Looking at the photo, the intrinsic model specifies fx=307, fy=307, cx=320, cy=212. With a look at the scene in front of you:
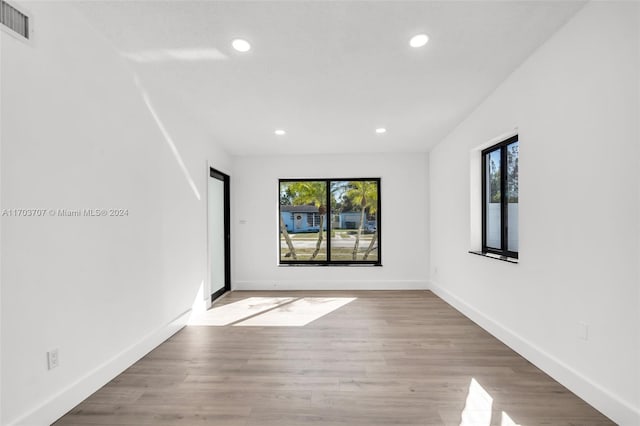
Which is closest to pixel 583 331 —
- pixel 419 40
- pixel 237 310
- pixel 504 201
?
pixel 504 201

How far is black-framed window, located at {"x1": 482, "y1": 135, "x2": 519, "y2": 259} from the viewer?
3.01 metres

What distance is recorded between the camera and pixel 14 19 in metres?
1.63

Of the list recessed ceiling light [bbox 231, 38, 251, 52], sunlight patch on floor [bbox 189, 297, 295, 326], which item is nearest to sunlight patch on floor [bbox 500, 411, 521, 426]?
sunlight patch on floor [bbox 189, 297, 295, 326]

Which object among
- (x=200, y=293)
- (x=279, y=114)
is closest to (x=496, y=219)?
(x=279, y=114)

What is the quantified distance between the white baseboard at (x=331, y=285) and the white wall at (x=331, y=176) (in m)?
0.02

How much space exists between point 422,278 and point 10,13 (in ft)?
18.5

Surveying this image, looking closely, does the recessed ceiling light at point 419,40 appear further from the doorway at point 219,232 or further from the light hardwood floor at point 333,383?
the doorway at point 219,232

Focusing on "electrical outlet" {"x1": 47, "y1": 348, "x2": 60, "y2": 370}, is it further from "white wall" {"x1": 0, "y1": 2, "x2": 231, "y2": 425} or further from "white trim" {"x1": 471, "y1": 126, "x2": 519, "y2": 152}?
"white trim" {"x1": 471, "y1": 126, "x2": 519, "y2": 152}

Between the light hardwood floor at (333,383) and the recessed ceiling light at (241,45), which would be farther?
the recessed ceiling light at (241,45)

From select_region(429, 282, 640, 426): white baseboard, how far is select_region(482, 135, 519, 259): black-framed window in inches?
29.3

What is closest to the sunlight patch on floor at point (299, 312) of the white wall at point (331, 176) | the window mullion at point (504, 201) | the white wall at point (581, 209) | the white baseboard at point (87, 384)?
the white wall at point (331, 176)

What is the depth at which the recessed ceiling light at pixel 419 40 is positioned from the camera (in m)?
2.13

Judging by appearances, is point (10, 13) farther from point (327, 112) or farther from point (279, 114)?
point (327, 112)

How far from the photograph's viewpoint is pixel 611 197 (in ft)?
5.80
